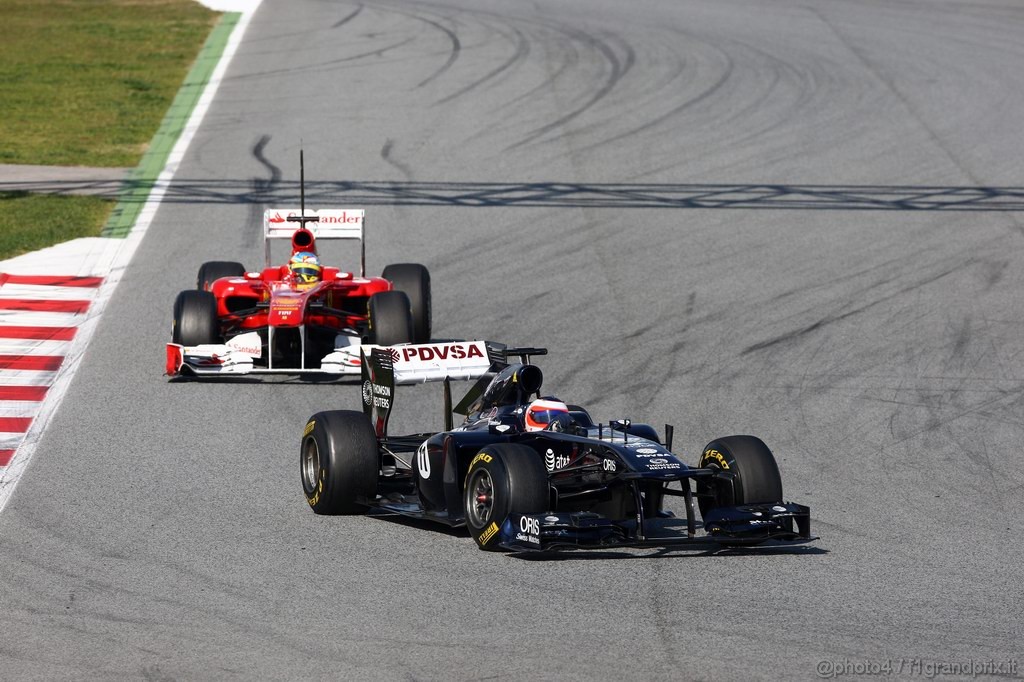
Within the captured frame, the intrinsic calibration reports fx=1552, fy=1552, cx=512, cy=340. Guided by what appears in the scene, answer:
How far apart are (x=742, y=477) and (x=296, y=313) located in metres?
6.63

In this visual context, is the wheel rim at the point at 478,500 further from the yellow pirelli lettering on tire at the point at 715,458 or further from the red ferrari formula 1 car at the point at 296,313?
the red ferrari formula 1 car at the point at 296,313

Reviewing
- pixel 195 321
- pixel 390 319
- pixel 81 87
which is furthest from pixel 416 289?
pixel 81 87

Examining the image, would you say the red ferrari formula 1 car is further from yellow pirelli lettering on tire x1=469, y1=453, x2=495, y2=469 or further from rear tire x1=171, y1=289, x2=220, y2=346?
yellow pirelli lettering on tire x1=469, y1=453, x2=495, y2=469

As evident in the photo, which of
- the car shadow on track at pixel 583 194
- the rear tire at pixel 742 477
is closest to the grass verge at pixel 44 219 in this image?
the car shadow on track at pixel 583 194

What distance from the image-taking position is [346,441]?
11227 millimetres

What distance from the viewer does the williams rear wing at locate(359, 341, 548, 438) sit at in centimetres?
1210

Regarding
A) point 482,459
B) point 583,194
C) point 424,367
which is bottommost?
point 482,459

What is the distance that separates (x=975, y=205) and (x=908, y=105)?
640 centimetres

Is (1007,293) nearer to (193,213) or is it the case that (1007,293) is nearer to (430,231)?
(430,231)

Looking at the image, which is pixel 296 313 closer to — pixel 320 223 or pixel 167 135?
pixel 320 223

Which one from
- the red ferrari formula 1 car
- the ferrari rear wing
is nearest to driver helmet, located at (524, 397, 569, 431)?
the red ferrari formula 1 car

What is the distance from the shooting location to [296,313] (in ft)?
52.2

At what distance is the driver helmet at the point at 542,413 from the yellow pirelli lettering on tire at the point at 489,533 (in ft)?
3.23

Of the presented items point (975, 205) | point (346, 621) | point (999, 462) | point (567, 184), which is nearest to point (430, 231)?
point (567, 184)
